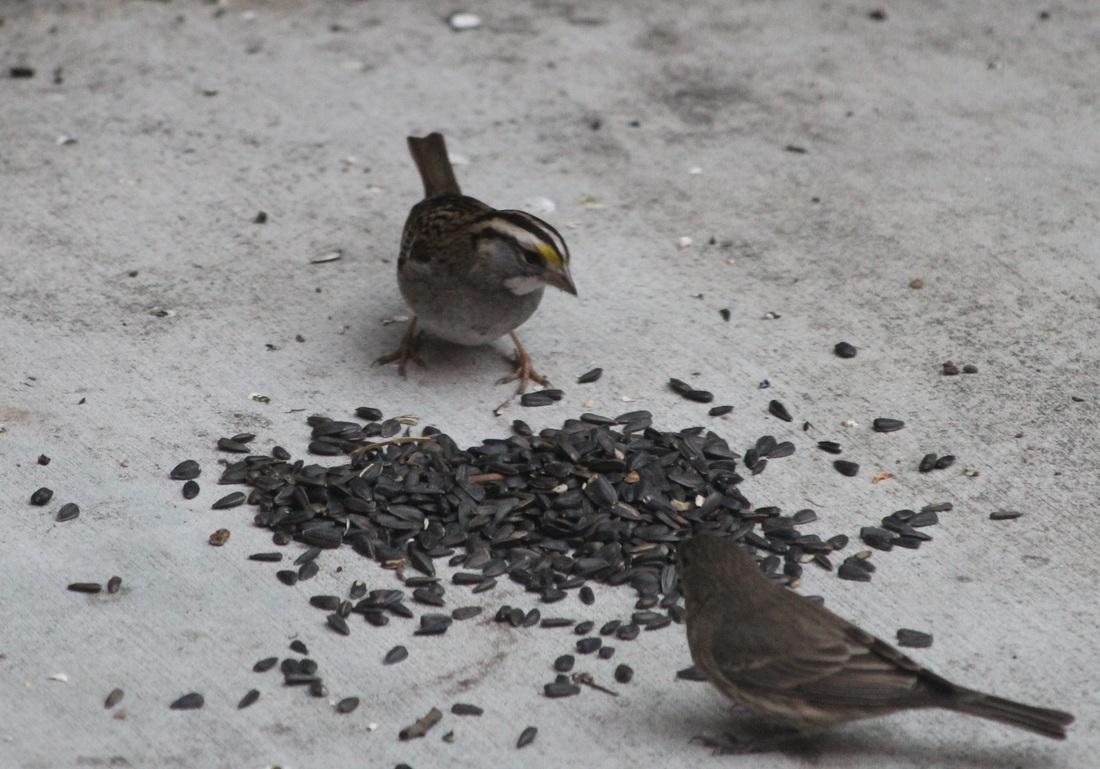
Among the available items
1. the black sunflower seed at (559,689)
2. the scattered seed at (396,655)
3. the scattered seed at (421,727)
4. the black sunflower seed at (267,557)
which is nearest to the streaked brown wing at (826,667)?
the black sunflower seed at (559,689)

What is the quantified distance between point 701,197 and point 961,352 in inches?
66.2

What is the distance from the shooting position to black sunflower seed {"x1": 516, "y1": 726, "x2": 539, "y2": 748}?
4.10 m

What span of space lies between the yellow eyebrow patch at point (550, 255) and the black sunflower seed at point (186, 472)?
145 cm

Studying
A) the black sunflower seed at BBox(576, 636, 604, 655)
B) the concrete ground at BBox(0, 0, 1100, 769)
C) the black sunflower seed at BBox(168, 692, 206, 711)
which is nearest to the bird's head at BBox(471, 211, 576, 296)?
the concrete ground at BBox(0, 0, 1100, 769)

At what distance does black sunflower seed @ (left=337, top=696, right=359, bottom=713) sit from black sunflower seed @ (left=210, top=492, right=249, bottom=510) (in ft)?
3.47

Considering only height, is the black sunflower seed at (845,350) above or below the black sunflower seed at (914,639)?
below

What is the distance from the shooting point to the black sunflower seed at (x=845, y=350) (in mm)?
5988

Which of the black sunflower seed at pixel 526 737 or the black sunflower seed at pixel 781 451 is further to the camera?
the black sunflower seed at pixel 781 451

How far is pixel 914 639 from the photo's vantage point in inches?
176

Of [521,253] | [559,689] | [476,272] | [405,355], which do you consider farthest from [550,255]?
[559,689]

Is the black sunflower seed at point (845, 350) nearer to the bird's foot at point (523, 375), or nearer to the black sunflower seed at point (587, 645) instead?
the bird's foot at point (523, 375)

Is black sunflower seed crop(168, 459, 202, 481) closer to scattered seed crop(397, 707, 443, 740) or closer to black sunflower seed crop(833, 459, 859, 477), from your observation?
scattered seed crop(397, 707, 443, 740)

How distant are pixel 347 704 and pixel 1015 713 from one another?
1.79 meters

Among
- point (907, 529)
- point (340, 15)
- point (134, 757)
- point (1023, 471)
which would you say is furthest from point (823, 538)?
point (340, 15)
